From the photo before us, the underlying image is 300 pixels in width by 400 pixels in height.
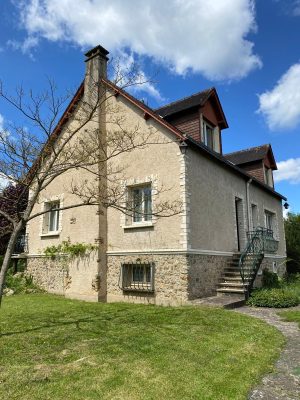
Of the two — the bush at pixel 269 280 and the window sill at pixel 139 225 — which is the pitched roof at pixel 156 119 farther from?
the bush at pixel 269 280

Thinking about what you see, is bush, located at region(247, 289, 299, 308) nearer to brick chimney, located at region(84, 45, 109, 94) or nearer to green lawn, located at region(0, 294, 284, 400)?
green lawn, located at region(0, 294, 284, 400)

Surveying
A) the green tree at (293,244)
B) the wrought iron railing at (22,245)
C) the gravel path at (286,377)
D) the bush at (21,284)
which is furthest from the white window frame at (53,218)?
the green tree at (293,244)

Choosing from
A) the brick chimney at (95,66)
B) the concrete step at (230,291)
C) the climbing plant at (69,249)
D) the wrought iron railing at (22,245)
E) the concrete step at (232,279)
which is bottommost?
the concrete step at (230,291)

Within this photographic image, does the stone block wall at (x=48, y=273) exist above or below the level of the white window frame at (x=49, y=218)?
below

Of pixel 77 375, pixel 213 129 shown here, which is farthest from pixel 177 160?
pixel 77 375

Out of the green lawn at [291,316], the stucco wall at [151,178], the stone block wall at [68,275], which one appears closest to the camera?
the green lawn at [291,316]

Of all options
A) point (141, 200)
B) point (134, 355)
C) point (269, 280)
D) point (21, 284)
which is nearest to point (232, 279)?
point (269, 280)

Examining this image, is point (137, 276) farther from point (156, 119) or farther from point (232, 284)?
point (156, 119)

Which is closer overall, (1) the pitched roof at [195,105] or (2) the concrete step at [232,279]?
(2) the concrete step at [232,279]

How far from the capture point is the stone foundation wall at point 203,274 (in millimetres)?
10875

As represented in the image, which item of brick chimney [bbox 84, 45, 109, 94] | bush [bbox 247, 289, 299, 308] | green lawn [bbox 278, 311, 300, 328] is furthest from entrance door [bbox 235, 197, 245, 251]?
brick chimney [bbox 84, 45, 109, 94]

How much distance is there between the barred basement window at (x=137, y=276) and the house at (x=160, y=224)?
1.4 inches

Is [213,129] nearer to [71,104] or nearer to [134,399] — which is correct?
[71,104]

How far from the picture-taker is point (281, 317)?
916 centimetres
